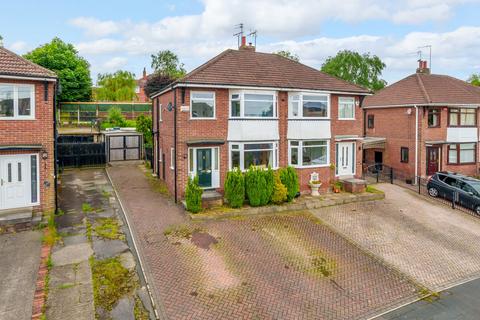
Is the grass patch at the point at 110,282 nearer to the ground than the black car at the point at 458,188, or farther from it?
nearer to the ground

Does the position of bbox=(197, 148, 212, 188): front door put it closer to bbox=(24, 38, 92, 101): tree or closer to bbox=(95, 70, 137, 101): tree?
bbox=(24, 38, 92, 101): tree

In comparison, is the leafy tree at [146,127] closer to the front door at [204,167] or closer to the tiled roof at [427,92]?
the front door at [204,167]

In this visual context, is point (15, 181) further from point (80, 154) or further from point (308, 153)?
point (308, 153)

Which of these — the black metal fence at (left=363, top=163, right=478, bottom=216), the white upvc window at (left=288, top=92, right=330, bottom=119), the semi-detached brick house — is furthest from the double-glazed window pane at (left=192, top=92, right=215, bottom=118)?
the black metal fence at (left=363, top=163, right=478, bottom=216)

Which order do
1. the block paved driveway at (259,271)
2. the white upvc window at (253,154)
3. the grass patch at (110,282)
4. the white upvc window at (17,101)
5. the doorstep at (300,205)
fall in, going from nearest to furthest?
the grass patch at (110,282), the block paved driveway at (259,271), the white upvc window at (17,101), the doorstep at (300,205), the white upvc window at (253,154)

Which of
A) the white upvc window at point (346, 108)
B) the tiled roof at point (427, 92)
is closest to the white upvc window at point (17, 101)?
the white upvc window at point (346, 108)
